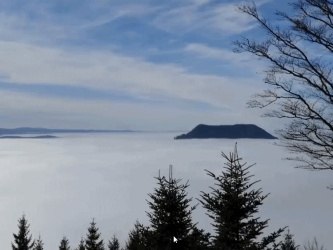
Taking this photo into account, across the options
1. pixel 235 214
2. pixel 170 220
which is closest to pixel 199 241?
pixel 170 220

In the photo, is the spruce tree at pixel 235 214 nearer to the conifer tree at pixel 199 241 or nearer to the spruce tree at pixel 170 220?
the conifer tree at pixel 199 241

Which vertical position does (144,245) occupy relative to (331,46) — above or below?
below

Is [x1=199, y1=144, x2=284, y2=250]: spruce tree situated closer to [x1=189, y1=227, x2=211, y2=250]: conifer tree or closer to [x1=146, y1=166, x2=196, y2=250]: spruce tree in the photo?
[x1=189, y1=227, x2=211, y2=250]: conifer tree

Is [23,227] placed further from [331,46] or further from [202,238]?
[331,46]

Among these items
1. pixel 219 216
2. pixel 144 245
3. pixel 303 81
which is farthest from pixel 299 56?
pixel 144 245

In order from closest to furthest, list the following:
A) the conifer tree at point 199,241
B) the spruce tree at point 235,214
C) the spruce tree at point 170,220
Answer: the spruce tree at point 235,214
the conifer tree at point 199,241
the spruce tree at point 170,220

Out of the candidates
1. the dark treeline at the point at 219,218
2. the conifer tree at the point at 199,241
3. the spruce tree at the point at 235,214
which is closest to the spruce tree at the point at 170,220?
the dark treeline at the point at 219,218

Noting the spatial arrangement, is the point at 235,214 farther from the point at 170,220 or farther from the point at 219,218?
the point at 170,220

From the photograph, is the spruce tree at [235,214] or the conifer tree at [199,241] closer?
the spruce tree at [235,214]

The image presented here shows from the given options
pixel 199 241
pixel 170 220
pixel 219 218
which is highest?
pixel 219 218
